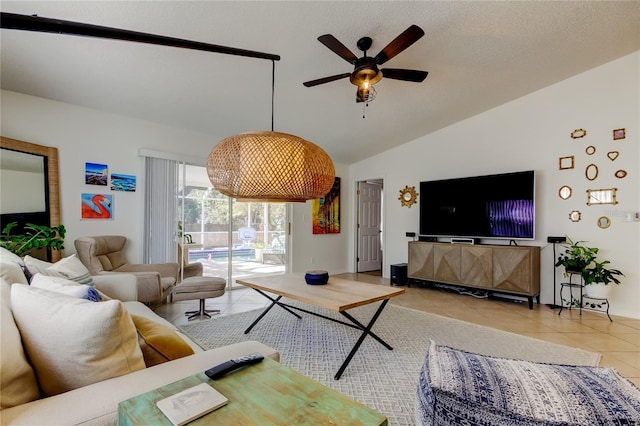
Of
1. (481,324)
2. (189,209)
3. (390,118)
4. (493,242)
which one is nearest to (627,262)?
(493,242)

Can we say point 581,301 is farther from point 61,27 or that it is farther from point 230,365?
point 61,27

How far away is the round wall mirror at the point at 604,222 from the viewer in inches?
145

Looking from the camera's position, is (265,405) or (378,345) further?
(378,345)

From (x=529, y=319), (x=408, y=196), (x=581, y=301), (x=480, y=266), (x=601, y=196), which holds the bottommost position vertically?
(x=529, y=319)

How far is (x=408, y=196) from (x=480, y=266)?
183 centimetres

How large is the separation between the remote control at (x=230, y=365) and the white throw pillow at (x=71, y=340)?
0.31m

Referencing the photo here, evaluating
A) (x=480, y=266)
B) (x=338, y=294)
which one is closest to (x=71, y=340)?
(x=338, y=294)

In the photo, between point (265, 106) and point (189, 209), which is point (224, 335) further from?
point (265, 106)

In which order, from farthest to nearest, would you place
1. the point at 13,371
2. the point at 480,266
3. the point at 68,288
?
1. the point at 480,266
2. the point at 68,288
3. the point at 13,371

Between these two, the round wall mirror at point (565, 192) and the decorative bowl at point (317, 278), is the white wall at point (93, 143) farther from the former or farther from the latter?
the round wall mirror at point (565, 192)

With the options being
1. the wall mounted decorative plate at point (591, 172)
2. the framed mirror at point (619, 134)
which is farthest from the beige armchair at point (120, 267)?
the framed mirror at point (619, 134)

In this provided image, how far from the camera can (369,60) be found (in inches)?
100

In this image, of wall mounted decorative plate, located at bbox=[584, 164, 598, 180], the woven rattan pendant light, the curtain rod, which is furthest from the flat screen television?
the curtain rod

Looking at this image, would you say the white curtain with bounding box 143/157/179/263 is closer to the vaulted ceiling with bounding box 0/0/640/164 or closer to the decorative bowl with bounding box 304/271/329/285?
the vaulted ceiling with bounding box 0/0/640/164
